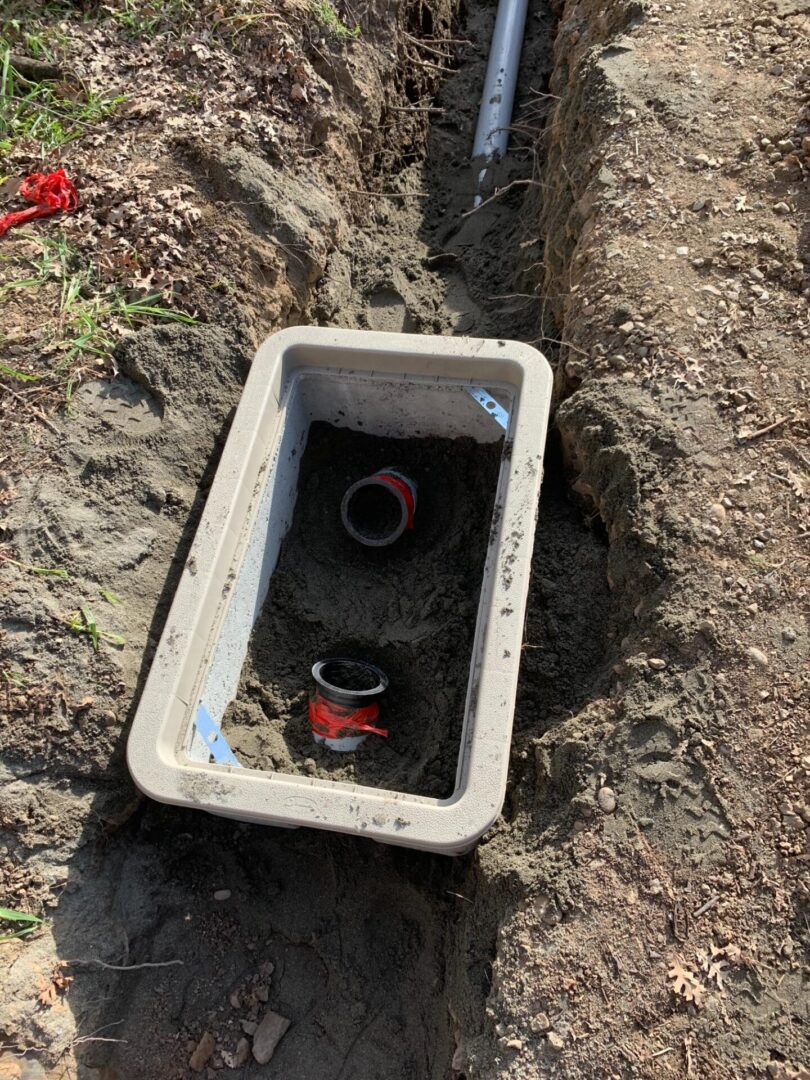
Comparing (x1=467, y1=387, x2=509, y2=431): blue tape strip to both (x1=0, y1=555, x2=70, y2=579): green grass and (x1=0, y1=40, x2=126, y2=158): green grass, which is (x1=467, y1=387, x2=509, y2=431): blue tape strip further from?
(x1=0, y1=40, x2=126, y2=158): green grass

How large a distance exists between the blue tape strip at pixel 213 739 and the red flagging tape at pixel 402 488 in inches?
37.2

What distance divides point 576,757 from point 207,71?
281cm

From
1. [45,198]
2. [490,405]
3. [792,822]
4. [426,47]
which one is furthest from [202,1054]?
[426,47]

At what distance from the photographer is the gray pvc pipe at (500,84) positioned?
11.7 ft

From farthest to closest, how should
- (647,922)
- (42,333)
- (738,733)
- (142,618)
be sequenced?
(42,333)
(142,618)
(738,733)
(647,922)

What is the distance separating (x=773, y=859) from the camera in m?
1.79

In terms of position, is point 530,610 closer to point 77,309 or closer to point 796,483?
point 796,483

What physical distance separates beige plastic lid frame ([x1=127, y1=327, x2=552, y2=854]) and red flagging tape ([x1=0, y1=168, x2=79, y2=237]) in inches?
38.9

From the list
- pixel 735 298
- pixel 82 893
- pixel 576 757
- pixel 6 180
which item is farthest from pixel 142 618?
pixel 735 298

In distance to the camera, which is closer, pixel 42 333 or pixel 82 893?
pixel 82 893

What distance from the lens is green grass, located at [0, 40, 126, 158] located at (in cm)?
281

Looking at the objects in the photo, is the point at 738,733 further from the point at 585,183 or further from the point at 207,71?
the point at 207,71

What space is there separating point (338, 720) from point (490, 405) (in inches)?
42.8

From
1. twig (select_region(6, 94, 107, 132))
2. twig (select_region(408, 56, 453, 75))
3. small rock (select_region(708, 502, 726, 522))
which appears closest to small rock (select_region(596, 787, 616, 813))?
small rock (select_region(708, 502, 726, 522))
